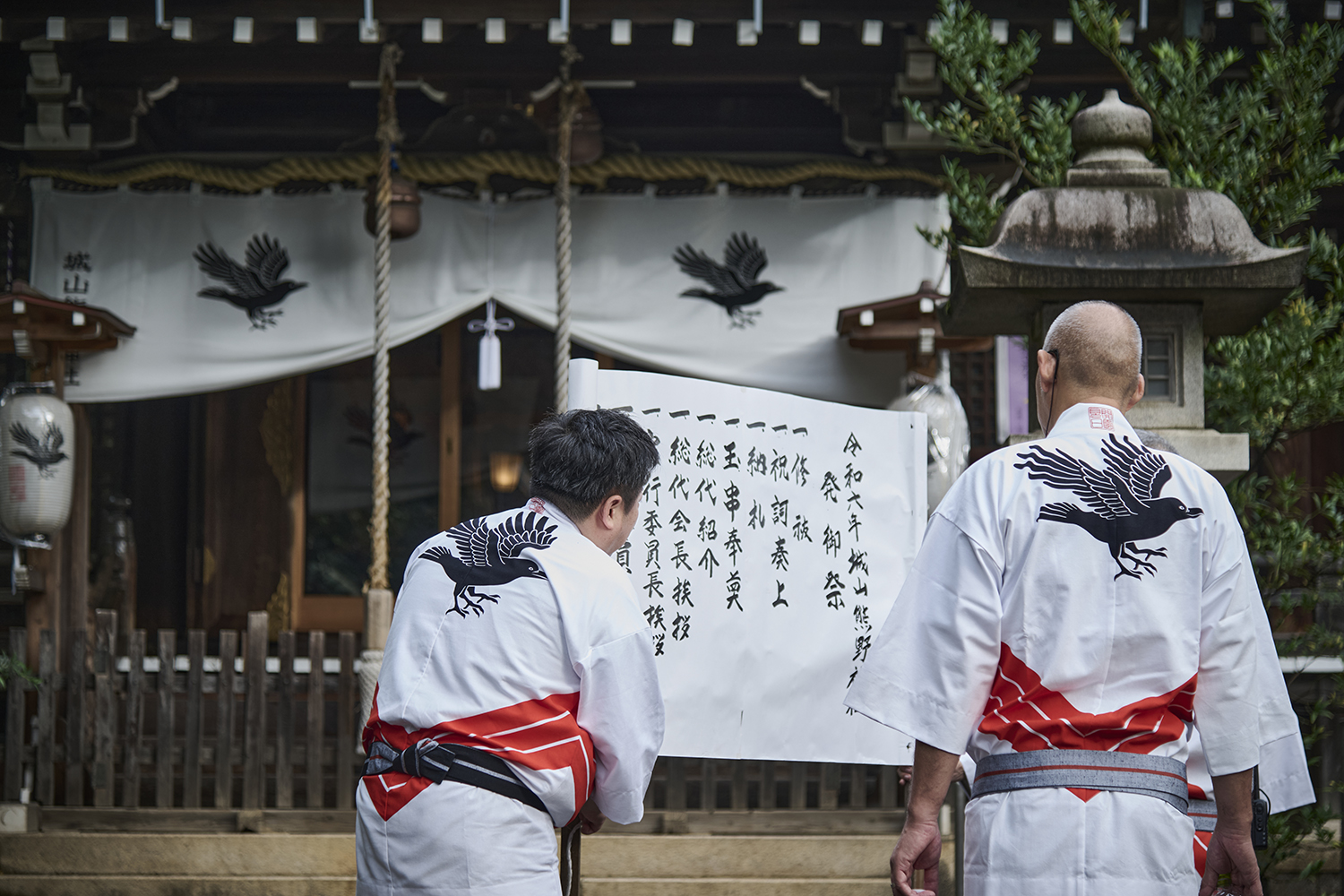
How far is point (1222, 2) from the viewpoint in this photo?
5609 mm

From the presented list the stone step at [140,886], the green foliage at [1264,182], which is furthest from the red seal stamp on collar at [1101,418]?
the stone step at [140,886]

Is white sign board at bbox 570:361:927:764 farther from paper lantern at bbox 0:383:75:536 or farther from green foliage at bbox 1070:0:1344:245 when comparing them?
paper lantern at bbox 0:383:75:536

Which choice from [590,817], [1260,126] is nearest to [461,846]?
[590,817]

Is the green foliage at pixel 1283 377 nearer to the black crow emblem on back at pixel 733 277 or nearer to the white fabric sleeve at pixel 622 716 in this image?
the white fabric sleeve at pixel 622 716

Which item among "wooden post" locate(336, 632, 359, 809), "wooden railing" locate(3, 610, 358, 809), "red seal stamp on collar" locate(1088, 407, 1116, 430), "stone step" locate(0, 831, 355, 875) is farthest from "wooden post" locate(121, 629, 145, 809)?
"red seal stamp on collar" locate(1088, 407, 1116, 430)

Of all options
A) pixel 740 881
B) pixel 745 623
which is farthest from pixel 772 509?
pixel 740 881

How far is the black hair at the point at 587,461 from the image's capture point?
2.49 meters

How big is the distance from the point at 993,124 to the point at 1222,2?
197 cm

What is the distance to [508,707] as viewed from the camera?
7.50 ft

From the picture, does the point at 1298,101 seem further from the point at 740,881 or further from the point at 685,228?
the point at 740,881

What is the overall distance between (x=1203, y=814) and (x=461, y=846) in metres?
1.75

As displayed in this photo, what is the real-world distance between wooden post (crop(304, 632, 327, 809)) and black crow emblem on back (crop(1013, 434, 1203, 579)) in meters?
4.46

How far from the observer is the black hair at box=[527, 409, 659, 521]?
8.18ft

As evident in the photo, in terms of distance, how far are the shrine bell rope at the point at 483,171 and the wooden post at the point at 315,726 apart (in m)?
2.73
